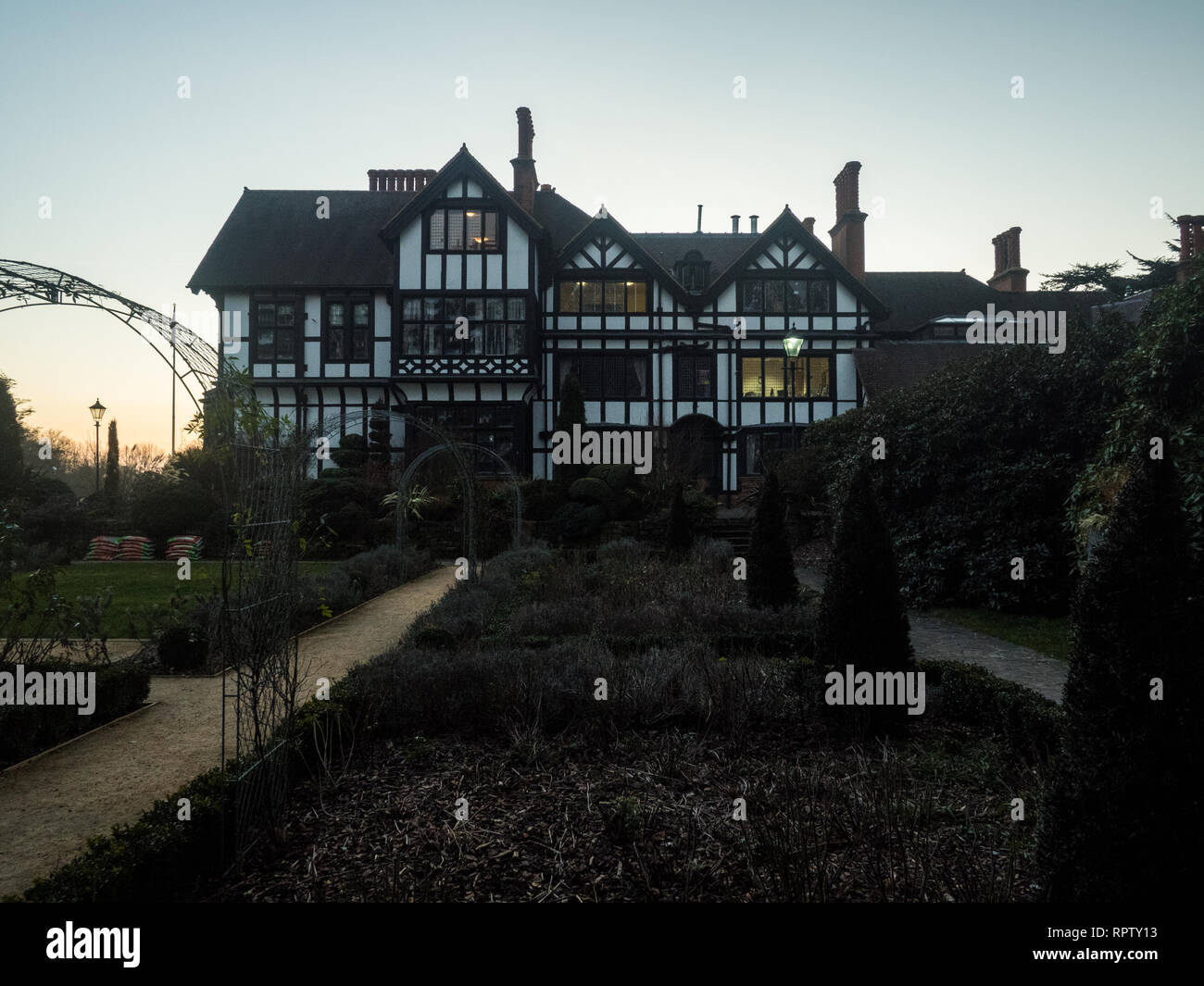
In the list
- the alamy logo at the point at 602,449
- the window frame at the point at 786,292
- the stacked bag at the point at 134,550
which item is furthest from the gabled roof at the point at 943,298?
the stacked bag at the point at 134,550

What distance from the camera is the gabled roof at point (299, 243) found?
2192 cm

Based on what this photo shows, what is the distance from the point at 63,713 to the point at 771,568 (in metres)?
7.39

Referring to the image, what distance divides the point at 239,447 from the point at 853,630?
4.30 meters

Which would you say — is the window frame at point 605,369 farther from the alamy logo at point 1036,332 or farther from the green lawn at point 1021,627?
the green lawn at point 1021,627

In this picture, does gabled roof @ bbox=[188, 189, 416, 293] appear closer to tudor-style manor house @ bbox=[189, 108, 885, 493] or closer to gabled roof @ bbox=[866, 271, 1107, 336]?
tudor-style manor house @ bbox=[189, 108, 885, 493]

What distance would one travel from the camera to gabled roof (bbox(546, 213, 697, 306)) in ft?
71.7

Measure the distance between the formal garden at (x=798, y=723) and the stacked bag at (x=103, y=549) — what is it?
1035 centimetres

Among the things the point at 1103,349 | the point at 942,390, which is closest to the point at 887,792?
the point at 1103,349

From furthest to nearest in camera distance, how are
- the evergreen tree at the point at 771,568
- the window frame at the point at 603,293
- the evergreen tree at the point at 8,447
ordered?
1. the window frame at the point at 603,293
2. the evergreen tree at the point at 8,447
3. the evergreen tree at the point at 771,568

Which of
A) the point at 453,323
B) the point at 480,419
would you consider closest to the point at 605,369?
the point at 480,419
